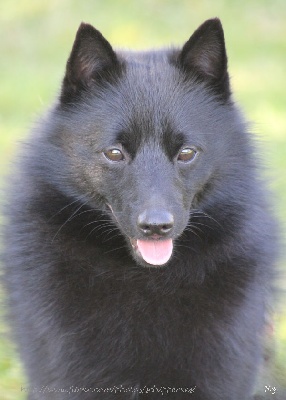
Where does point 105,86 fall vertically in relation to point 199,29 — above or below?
below

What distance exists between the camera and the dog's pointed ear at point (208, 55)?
3.86m

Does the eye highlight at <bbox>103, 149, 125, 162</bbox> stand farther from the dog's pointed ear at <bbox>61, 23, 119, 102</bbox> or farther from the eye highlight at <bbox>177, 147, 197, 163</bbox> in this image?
the dog's pointed ear at <bbox>61, 23, 119, 102</bbox>

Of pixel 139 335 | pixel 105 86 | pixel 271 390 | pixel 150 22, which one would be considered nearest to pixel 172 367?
pixel 139 335

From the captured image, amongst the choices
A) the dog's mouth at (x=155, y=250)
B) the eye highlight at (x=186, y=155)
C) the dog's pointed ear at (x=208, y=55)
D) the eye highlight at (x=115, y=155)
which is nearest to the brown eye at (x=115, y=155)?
the eye highlight at (x=115, y=155)

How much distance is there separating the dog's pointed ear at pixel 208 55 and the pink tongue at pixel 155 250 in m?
0.82

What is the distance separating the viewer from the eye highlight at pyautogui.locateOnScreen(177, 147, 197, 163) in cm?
377

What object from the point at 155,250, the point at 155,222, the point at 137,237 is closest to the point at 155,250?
the point at 155,250

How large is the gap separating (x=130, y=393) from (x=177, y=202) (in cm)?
85

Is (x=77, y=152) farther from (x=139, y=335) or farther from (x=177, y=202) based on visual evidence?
(x=139, y=335)

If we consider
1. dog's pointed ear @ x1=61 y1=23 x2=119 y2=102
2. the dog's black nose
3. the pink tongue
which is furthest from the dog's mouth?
dog's pointed ear @ x1=61 y1=23 x2=119 y2=102

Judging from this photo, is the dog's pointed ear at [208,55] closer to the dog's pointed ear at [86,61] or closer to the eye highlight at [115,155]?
the dog's pointed ear at [86,61]

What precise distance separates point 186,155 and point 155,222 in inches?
15.9

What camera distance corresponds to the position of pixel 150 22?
1366cm

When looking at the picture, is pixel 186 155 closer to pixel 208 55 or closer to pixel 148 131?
pixel 148 131
